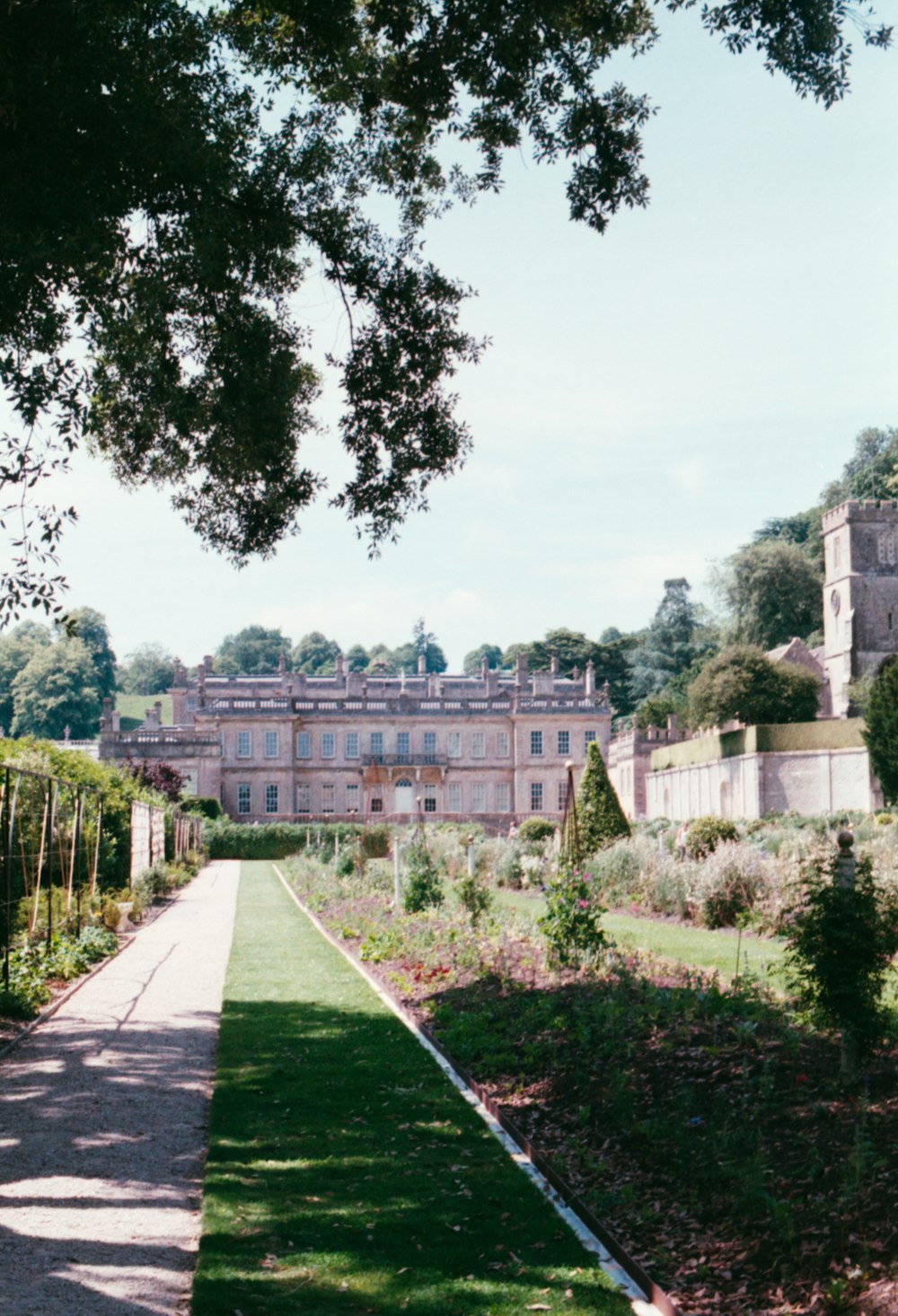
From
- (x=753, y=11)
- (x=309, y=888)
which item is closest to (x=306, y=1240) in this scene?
(x=753, y=11)

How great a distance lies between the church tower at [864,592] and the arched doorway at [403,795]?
23.0 meters

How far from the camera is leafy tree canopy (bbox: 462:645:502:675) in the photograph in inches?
4385

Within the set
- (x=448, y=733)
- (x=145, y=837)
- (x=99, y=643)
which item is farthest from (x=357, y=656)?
(x=145, y=837)

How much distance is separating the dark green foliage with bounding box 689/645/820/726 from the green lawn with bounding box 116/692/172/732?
6317 centimetres

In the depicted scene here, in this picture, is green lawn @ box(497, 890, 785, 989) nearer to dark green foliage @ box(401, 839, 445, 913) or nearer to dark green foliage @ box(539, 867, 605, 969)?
dark green foliage @ box(539, 867, 605, 969)

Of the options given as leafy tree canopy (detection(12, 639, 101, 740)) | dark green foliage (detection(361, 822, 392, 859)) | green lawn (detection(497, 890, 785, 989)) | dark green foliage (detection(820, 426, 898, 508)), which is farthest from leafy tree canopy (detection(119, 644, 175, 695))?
green lawn (detection(497, 890, 785, 989))

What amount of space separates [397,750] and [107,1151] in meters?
59.4

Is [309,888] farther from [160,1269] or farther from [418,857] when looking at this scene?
[160,1269]

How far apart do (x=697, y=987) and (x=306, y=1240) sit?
4.15m

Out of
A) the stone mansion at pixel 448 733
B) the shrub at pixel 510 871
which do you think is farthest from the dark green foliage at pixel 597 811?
the stone mansion at pixel 448 733

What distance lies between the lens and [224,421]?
979cm

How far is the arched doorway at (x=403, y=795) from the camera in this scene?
6412 centimetres

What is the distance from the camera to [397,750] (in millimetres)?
65125

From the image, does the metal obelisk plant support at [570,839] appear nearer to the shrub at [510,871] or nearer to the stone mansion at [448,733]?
the shrub at [510,871]
